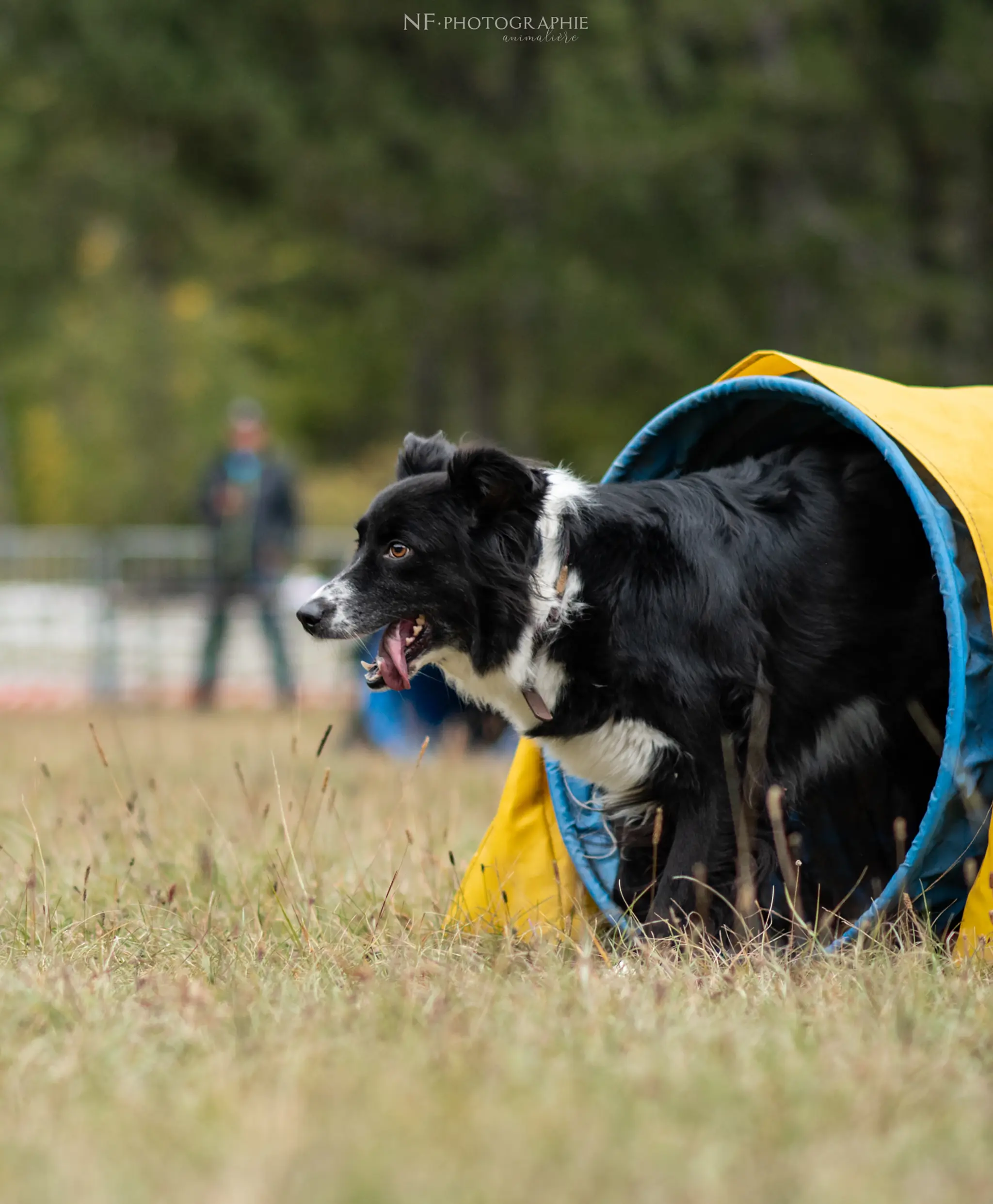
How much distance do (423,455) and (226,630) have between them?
339 inches

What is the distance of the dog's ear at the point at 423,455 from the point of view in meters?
4.25

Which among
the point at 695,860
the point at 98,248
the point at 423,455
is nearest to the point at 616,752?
the point at 695,860

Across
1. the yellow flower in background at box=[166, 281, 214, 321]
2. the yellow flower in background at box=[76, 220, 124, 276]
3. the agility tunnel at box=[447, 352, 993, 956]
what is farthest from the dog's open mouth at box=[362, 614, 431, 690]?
the yellow flower in background at box=[166, 281, 214, 321]

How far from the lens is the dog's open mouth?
157 inches

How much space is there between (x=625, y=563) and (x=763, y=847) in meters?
0.90

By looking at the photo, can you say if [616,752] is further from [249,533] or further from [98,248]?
[98,248]

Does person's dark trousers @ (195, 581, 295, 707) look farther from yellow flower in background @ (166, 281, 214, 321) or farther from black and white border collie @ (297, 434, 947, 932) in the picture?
yellow flower in background @ (166, 281, 214, 321)

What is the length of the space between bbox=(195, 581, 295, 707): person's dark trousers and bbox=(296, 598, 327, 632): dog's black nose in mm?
8309

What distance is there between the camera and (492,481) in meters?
3.84

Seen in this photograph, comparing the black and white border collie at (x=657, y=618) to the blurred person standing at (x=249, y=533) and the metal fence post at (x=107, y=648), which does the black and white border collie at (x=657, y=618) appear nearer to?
the blurred person standing at (x=249, y=533)

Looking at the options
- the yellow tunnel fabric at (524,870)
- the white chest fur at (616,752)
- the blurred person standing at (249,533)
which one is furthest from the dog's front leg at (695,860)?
the blurred person standing at (249,533)

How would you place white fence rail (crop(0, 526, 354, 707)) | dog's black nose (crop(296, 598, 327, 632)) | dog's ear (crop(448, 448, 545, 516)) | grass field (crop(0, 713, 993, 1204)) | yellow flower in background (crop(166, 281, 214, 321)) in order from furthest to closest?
1. yellow flower in background (crop(166, 281, 214, 321))
2. white fence rail (crop(0, 526, 354, 707))
3. dog's black nose (crop(296, 598, 327, 632))
4. dog's ear (crop(448, 448, 545, 516))
5. grass field (crop(0, 713, 993, 1204))

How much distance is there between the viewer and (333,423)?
36.1 meters

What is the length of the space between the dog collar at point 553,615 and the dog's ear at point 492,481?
0.53 ft
